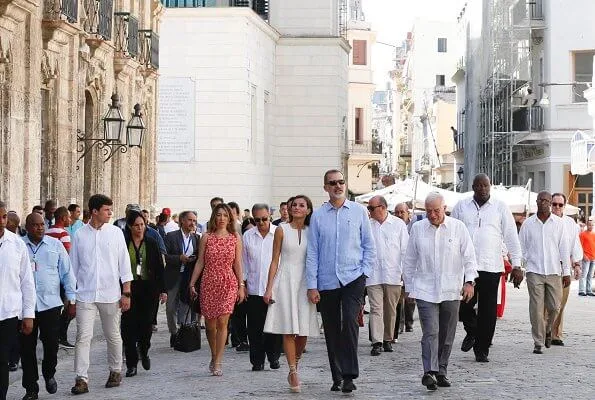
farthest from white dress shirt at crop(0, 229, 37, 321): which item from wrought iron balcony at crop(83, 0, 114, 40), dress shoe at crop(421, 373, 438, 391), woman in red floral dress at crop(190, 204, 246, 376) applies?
wrought iron balcony at crop(83, 0, 114, 40)

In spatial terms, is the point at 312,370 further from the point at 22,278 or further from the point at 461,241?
the point at 22,278

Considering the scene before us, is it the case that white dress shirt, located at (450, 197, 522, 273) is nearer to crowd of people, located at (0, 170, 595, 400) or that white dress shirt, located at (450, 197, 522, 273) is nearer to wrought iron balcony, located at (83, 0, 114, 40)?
crowd of people, located at (0, 170, 595, 400)

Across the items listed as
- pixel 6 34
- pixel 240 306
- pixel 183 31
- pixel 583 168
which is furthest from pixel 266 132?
pixel 240 306

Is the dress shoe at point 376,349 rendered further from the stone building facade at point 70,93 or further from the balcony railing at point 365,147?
the balcony railing at point 365,147

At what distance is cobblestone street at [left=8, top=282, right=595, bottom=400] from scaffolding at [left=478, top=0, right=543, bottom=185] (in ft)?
91.1

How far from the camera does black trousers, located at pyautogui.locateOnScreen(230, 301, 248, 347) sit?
→ 49.6 feet

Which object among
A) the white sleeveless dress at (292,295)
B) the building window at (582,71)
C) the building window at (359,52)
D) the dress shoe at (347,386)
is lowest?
the dress shoe at (347,386)

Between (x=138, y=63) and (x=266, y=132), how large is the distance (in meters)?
18.6

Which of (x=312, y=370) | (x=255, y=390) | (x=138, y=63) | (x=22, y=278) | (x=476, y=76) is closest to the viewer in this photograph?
(x=22, y=278)

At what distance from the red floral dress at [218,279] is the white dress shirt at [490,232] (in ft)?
7.98

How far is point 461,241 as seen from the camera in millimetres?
11805

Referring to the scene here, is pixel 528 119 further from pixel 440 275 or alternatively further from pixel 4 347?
pixel 4 347

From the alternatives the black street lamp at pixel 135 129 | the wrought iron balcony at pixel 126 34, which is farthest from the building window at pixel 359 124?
the black street lamp at pixel 135 129

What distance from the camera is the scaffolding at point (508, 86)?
42.9m
